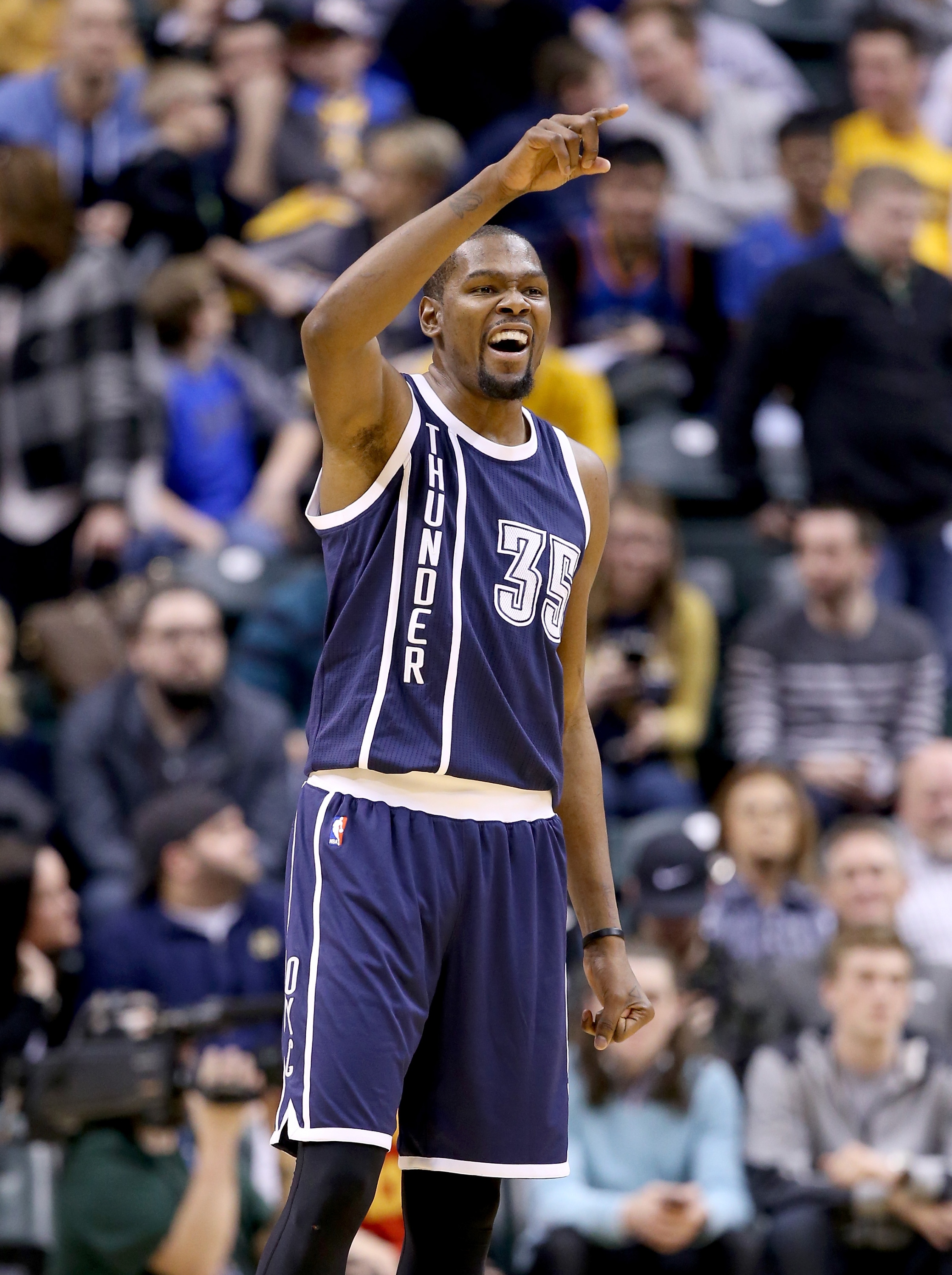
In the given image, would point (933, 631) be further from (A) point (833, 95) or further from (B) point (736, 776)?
(A) point (833, 95)

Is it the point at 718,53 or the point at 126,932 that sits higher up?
→ the point at 718,53

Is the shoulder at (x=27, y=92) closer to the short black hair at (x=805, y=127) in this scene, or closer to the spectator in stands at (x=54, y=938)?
the short black hair at (x=805, y=127)

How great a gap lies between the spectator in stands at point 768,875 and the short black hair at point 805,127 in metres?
3.78

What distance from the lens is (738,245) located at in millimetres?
9914

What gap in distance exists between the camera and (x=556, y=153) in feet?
9.86

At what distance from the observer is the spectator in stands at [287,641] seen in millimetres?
7836

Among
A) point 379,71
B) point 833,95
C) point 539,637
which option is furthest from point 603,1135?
point 833,95

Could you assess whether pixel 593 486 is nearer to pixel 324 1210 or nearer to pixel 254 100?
pixel 324 1210

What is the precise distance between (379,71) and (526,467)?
7889 mm

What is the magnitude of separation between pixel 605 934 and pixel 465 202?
55.1 inches

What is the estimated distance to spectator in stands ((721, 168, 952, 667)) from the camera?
28.2 feet

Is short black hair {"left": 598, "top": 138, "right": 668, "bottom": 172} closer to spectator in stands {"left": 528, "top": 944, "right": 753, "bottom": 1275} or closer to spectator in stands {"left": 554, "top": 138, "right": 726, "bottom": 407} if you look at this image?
spectator in stands {"left": 554, "top": 138, "right": 726, "bottom": 407}

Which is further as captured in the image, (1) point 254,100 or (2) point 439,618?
(1) point 254,100

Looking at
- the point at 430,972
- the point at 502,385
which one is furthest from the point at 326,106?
the point at 430,972
